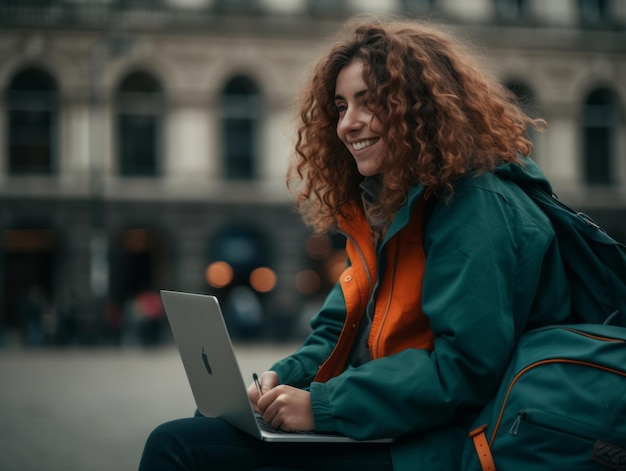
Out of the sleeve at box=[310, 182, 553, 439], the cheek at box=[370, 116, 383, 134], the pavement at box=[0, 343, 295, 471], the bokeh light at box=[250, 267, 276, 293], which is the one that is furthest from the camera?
the bokeh light at box=[250, 267, 276, 293]

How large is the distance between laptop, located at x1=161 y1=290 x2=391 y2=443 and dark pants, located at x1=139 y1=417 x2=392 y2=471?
0.05 metres

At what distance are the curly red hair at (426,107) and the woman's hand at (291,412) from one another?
62 cm

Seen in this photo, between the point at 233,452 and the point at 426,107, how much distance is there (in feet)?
3.73

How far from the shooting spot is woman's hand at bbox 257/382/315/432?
2.41 metres

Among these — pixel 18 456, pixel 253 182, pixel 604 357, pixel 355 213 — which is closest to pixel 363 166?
pixel 355 213

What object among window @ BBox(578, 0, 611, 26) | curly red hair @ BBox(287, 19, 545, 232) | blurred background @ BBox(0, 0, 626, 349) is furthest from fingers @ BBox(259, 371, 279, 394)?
window @ BBox(578, 0, 611, 26)

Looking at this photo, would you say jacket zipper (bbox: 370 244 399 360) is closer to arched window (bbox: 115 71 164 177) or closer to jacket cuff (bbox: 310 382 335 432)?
jacket cuff (bbox: 310 382 335 432)

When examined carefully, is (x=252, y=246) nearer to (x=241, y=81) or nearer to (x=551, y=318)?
(x=241, y=81)

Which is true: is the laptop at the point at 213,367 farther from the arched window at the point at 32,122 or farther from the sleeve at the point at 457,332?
the arched window at the point at 32,122

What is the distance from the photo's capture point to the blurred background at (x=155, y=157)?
26828 millimetres

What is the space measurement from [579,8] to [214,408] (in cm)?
3097

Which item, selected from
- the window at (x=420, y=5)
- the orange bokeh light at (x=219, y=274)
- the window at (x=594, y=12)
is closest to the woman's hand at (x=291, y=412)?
the orange bokeh light at (x=219, y=274)

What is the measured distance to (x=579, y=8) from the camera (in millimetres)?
30906

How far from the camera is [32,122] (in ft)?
89.2
